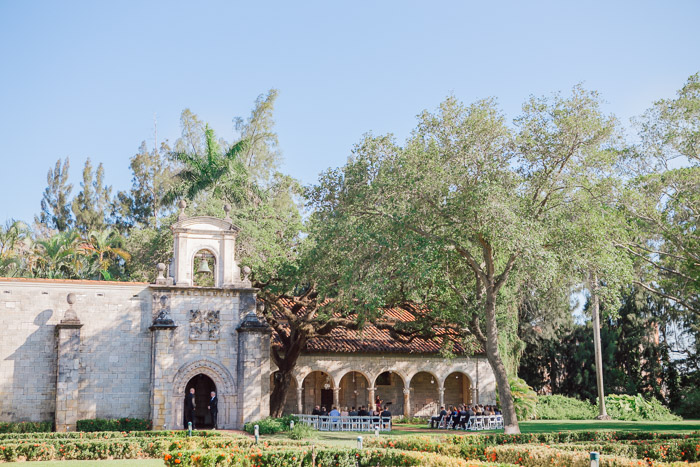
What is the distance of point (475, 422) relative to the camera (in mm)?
27125

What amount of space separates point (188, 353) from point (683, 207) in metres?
19.0

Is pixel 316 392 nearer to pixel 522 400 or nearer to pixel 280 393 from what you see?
pixel 280 393

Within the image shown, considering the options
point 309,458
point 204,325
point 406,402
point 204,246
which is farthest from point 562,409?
point 309,458

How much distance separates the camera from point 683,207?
81.7ft

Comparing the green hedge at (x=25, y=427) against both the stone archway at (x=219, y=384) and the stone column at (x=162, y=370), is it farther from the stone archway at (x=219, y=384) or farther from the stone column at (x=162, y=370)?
the stone archway at (x=219, y=384)

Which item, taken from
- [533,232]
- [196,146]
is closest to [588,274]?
[533,232]

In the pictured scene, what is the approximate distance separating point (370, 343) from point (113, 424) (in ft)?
42.5

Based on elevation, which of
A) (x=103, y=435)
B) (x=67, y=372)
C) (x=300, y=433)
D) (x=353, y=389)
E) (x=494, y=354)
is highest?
(x=494, y=354)

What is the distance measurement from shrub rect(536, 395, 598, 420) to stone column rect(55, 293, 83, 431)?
22.7 meters

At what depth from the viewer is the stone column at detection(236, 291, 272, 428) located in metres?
25.5

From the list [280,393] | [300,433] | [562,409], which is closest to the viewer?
[300,433]

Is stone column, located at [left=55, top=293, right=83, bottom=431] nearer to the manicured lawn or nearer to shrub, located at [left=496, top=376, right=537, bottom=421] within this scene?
the manicured lawn

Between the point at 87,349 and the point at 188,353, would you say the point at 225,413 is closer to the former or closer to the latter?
the point at 188,353

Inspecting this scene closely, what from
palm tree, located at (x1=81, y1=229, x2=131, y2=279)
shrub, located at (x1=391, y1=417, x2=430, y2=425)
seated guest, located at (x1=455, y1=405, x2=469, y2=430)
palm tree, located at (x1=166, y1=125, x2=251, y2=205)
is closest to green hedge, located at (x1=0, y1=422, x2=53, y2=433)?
palm tree, located at (x1=166, y1=125, x2=251, y2=205)
